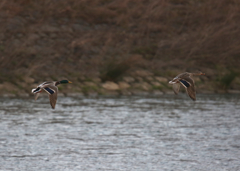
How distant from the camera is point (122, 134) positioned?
71.1 feet

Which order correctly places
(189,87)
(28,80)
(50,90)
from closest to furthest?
(50,90) → (189,87) → (28,80)

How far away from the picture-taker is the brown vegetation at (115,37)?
34188 mm

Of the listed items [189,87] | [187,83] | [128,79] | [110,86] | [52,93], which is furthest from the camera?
[128,79]

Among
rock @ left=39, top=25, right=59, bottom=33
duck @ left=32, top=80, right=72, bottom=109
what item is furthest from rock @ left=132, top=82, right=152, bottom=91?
duck @ left=32, top=80, right=72, bottom=109

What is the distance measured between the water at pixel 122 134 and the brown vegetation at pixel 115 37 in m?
3.64

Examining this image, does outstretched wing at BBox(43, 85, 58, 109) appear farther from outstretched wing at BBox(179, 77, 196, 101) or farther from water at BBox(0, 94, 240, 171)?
water at BBox(0, 94, 240, 171)

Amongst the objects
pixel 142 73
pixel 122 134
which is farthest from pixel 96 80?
pixel 122 134

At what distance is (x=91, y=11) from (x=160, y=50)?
645 centimetres

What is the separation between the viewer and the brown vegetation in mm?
34188

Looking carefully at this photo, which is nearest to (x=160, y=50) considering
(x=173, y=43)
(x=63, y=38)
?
(x=173, y=43)

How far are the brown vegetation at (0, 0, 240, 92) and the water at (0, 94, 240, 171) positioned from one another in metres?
3.64

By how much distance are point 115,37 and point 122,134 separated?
1791cm

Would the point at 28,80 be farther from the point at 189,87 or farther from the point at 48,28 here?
the point at 189,87

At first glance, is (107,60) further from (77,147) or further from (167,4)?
(77,147)
